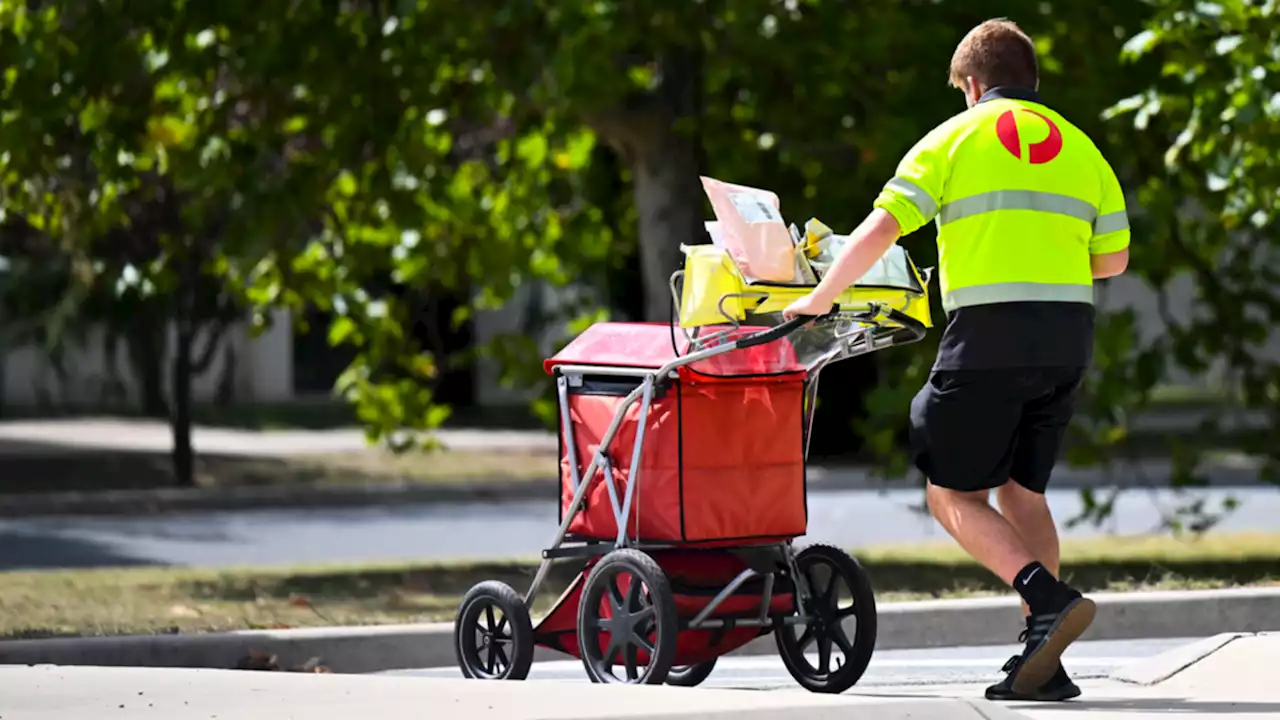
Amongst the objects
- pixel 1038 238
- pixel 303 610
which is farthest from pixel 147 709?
pixel 303 610

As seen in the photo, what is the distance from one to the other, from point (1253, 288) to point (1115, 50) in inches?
67.7

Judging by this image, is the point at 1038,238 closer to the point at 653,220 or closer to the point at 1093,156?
the point at 1093,156

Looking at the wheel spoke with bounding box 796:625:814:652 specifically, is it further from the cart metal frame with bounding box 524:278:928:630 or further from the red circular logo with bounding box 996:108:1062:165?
the red circular logo with bounding box 996:108:1062:165

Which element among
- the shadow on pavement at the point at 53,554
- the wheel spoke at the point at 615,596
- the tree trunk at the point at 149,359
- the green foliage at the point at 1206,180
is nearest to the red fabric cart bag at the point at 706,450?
the wheel spoke at the point at 615,596

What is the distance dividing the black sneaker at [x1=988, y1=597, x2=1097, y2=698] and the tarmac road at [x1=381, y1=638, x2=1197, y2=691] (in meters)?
0.84

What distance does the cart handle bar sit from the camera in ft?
20.2

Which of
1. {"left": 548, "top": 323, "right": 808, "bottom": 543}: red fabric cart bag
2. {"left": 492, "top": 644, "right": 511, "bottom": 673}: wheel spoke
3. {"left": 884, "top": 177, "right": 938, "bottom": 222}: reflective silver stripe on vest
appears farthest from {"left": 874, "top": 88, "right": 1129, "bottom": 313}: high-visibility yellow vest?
{"left": 492, "top": 644, "right": 511, "bottom": 673}: wheel spoke

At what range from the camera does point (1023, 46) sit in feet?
21.1

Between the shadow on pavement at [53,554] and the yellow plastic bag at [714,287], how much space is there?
7974mm

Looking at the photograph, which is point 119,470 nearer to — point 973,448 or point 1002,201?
point 973,448

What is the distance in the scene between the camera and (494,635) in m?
6.99

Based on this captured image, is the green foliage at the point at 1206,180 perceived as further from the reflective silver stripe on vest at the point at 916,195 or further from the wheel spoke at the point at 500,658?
the wheel spoke at the point at 500,658

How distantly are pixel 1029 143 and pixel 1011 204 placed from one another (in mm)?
180

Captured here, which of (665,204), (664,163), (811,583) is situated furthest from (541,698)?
(664,163)
